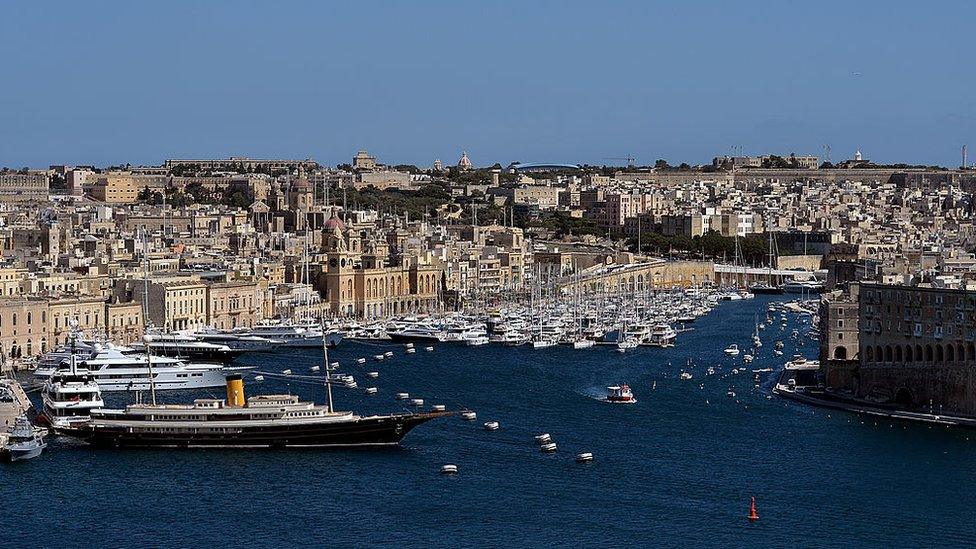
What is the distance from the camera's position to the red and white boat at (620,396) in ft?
98.9

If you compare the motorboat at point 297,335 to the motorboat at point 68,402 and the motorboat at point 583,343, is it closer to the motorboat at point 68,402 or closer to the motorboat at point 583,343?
the motorboat at point 583,343

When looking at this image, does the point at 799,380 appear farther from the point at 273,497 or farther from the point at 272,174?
the point at 272,174

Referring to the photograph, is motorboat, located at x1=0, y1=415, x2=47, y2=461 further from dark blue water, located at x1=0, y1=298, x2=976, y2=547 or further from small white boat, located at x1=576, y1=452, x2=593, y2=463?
small white boat, located at x1=576, y1=452, x2=593, y2=463

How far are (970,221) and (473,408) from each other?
5585cm

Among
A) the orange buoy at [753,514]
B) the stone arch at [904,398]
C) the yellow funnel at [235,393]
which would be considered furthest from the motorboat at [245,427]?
the stone arch at [904,398]

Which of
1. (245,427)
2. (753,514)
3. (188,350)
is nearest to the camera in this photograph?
(753,514)

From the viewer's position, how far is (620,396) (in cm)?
3030

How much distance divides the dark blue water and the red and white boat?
226 mm

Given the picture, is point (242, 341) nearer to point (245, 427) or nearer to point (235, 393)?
point (235, 393)

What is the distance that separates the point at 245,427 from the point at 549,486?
434 centimetres

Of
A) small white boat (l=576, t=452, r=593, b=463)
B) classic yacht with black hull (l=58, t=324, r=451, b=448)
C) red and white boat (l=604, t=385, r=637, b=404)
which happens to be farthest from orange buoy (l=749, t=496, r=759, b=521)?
red and white boat (l=604, t=385, r=637, b=404)

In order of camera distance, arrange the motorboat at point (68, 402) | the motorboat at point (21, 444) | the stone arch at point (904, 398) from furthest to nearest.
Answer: the stone arch at point (904, 398) → the motorboat at point (68, 402) → the motorboat at point (21, 444)

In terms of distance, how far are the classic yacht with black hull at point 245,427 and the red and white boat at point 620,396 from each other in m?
4.80

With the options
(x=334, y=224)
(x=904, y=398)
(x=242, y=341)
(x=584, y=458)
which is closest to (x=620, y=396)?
(x=904, y=398)
